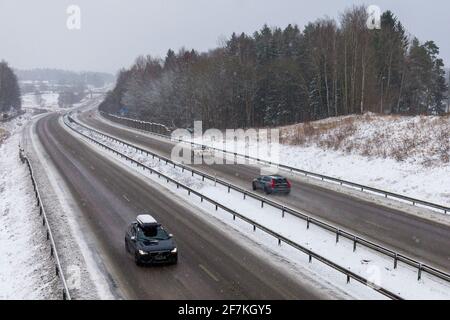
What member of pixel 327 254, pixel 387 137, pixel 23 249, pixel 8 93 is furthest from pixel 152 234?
pixel 8 93

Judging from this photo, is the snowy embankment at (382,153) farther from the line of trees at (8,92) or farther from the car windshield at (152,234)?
the line of trees at (8,92)

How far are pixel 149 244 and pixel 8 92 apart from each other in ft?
525

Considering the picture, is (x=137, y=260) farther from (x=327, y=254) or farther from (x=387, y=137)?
(x=387, y=137)

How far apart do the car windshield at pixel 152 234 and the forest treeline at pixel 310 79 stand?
191 feet

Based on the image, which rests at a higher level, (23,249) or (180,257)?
(180,257)

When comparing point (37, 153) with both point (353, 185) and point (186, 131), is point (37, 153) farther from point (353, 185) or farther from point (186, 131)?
point (353, 185)

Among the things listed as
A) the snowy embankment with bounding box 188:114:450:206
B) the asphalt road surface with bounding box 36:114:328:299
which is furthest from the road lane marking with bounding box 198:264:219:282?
the snowy embankment with bounding box 188:114:450:206

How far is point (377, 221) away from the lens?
93.1 ft

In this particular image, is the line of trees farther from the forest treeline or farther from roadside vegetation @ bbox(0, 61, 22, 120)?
the forest treeline

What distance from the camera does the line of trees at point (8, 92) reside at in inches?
6014

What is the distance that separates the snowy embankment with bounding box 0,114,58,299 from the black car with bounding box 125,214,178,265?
3.46 meters

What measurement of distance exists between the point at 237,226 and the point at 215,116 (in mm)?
71361

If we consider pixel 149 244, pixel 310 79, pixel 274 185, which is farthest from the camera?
pixel 310 79

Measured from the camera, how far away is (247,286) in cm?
1831
